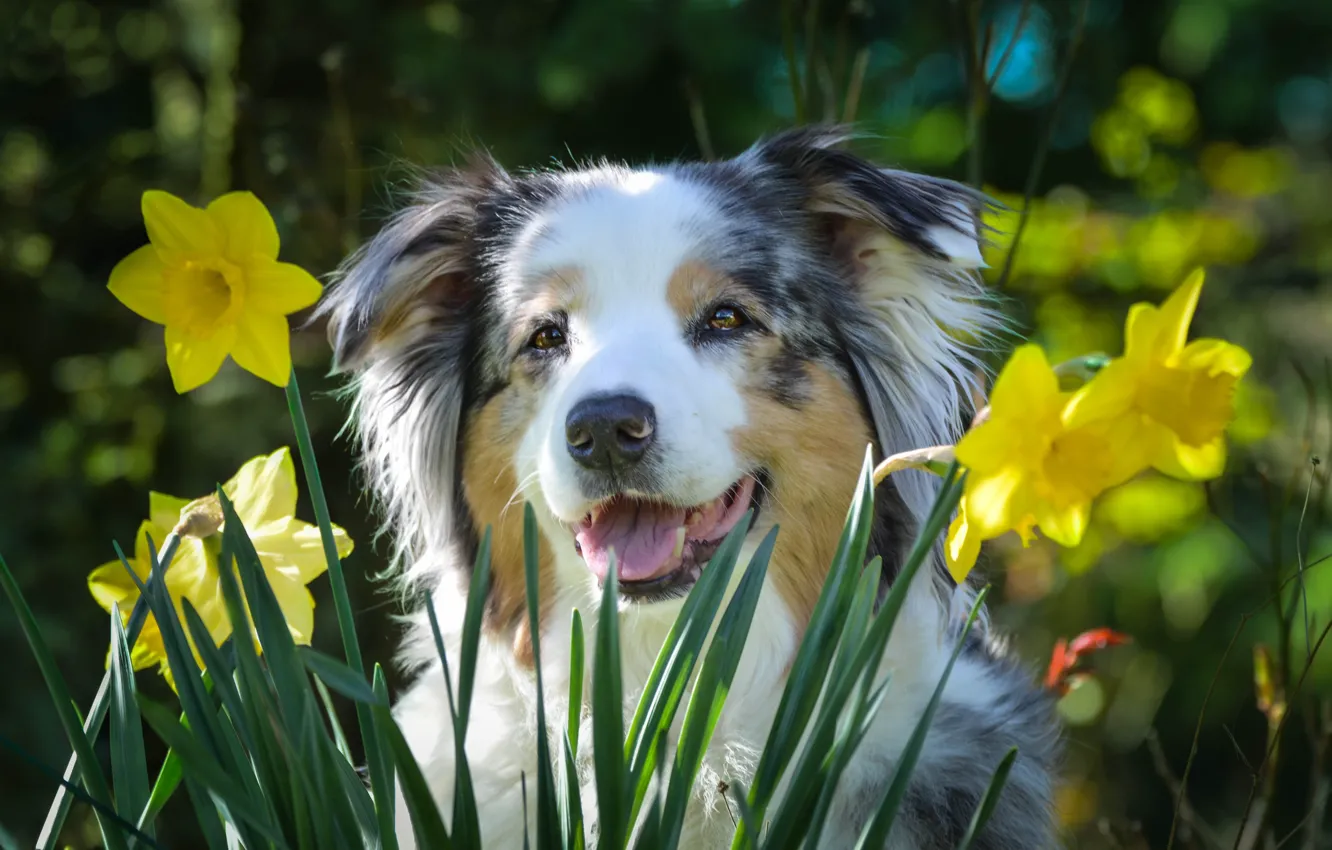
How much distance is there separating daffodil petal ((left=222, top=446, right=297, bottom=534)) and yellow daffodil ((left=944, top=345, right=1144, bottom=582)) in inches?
34.4

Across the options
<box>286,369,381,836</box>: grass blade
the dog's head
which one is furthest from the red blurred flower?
<box>286,369,381,836</box>: grass blade

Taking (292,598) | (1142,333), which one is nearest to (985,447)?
(1142,333)

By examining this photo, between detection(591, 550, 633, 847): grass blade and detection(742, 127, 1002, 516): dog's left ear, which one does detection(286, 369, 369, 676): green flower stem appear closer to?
detection(591, 550, 633, 847): grass blade

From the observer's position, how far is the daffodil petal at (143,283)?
4.44 ft

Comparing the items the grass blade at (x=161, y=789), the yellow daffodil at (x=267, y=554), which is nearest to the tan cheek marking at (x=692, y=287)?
the yellow daffodil at (x=267, y=554)

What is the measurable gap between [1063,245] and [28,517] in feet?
12.0

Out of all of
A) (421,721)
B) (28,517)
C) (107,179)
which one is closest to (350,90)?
(107,179)

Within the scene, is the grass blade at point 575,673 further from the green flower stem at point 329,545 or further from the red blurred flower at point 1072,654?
the red blurred flower at point 1072,654

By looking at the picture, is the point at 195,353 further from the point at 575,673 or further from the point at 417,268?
the point at 417,268

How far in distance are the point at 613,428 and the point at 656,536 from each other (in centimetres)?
24

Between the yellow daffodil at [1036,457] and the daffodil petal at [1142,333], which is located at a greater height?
the daffodil petal at [1142,333]

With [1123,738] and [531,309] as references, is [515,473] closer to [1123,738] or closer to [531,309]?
[531,309]

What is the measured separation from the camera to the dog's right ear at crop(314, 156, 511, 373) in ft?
7.63

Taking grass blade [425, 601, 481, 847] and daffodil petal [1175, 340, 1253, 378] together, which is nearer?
daffodil petal [1175, 340, 1253, 378]
